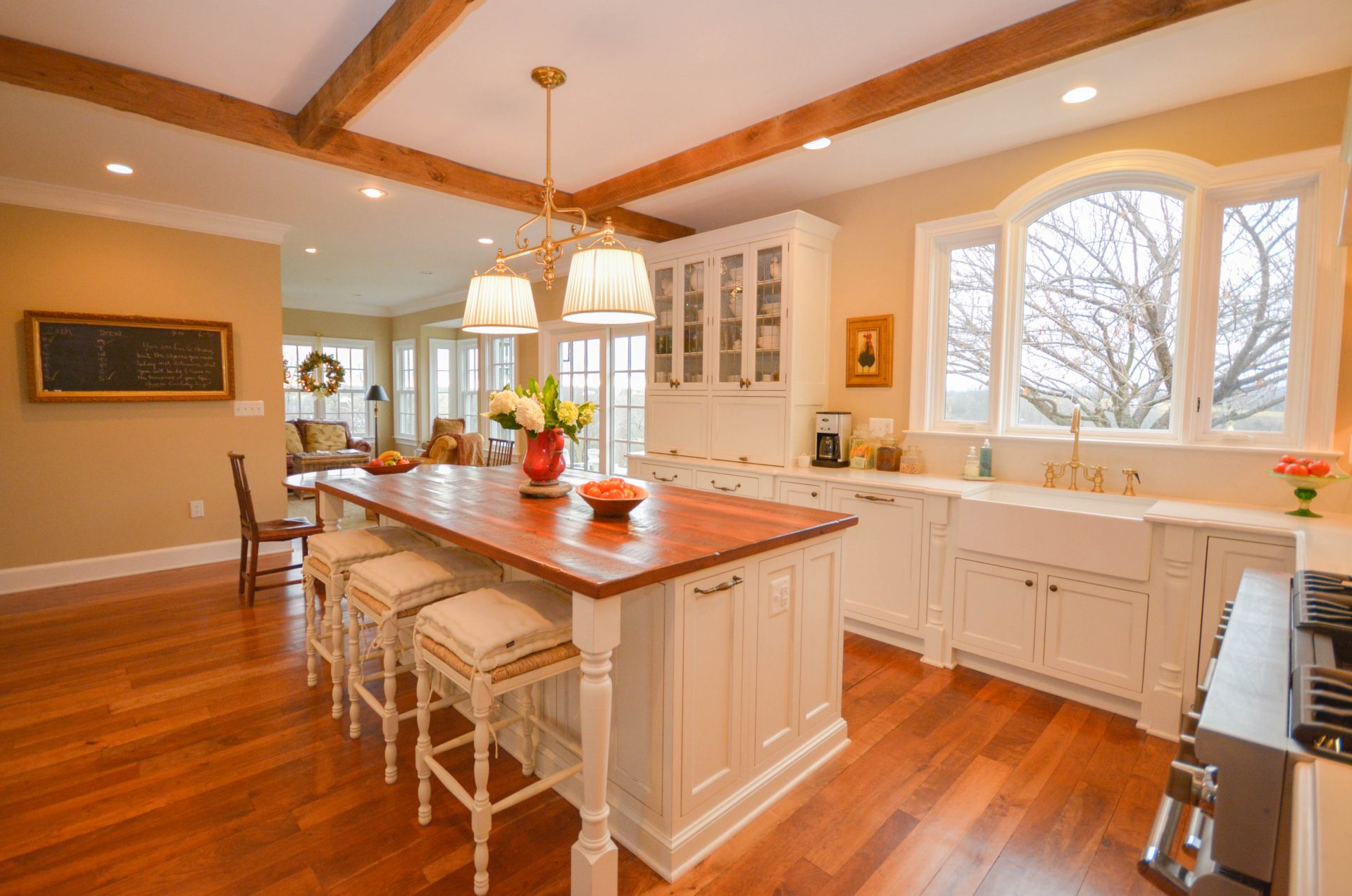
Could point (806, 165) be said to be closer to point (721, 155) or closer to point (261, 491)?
point (721, 155)

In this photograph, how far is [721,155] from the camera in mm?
3115

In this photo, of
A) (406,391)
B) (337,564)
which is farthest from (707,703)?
(406,391)

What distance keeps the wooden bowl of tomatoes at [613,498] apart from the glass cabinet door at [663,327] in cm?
228

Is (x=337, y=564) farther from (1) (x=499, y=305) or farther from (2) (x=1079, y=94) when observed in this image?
(2) (x=1079, y=94)

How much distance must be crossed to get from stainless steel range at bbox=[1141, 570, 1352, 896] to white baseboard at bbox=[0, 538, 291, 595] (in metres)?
5.48

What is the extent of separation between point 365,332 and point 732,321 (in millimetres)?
7044

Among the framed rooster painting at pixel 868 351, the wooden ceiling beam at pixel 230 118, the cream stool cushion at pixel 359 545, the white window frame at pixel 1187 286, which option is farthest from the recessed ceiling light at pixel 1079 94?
the cream stool cushion at pixel 359 545

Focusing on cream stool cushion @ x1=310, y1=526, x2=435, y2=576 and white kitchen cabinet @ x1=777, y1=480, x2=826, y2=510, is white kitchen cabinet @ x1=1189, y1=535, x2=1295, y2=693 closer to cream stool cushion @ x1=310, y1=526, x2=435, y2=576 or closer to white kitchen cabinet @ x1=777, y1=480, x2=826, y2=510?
white kitchen cabinet @ x1=777, y1=480, x2=826, y2=510

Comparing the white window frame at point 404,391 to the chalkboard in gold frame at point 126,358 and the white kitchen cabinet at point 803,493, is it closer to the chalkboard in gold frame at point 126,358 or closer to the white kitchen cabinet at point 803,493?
the chalkboard in gold frame at point 126,358

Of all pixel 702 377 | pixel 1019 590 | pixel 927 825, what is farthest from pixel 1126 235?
pixel 927 825

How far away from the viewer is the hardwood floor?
1671 millimetres

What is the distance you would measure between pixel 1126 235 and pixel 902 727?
253cm

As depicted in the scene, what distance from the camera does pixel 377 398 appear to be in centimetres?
873

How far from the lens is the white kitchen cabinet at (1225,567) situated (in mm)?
2125
